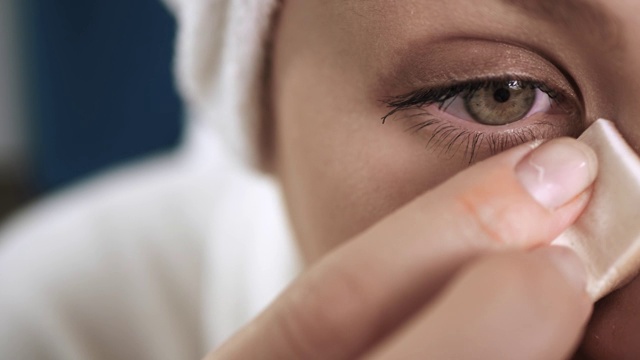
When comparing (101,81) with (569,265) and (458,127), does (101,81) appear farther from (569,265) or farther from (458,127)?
(569,265)

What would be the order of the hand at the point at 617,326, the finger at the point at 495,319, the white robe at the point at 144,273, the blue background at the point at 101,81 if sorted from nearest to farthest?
the finger at the point at 495,319 < the hand at the point at 617,326 < the white robe at the point at 144,273 < the blue background at the point at 101,81

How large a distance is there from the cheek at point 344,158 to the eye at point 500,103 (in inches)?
→ 1.6

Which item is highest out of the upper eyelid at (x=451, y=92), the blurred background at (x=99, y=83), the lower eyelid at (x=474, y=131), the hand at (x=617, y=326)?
the blurred background at (x=99, y=83)

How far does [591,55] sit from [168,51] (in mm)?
1557

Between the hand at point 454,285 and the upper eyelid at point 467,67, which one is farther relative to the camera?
the upper eyelid at point 467,67

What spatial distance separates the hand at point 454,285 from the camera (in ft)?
1.04

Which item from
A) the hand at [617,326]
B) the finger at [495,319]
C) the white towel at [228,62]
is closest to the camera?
the finger at [495,319]

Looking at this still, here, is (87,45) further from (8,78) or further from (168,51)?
(8,78)

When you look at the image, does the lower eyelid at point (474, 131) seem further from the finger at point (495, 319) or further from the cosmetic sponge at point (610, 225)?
the finger at point (495, 319)

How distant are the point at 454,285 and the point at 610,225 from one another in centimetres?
13

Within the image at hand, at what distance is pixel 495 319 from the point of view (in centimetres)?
31

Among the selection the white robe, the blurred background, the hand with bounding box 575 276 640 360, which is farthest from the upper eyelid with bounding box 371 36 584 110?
the blurred background

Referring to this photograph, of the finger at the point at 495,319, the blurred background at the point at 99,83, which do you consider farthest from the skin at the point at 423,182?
the blurred background at the point at 99,83

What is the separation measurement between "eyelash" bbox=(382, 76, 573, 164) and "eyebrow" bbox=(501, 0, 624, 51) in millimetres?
58
